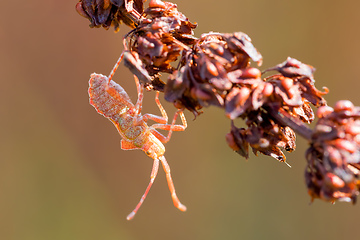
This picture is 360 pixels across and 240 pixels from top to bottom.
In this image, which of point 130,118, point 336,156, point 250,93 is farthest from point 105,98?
point 336,156

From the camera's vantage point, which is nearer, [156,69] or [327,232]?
[156,69]

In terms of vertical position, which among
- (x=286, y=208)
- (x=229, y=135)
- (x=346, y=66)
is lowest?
(x=286, y=208)

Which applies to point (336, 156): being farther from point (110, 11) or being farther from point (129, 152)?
point (129, 152)

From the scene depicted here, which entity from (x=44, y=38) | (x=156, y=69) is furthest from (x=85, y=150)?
(x=156, y=69)

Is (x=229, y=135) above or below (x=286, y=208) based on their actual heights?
above

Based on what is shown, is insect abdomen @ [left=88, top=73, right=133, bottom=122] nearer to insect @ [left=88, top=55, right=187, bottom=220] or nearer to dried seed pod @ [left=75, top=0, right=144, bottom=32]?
insect @ [left=88, top=55, right=187, bottom=220]

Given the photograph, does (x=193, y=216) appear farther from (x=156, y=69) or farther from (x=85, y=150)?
(x=156, y=69)
